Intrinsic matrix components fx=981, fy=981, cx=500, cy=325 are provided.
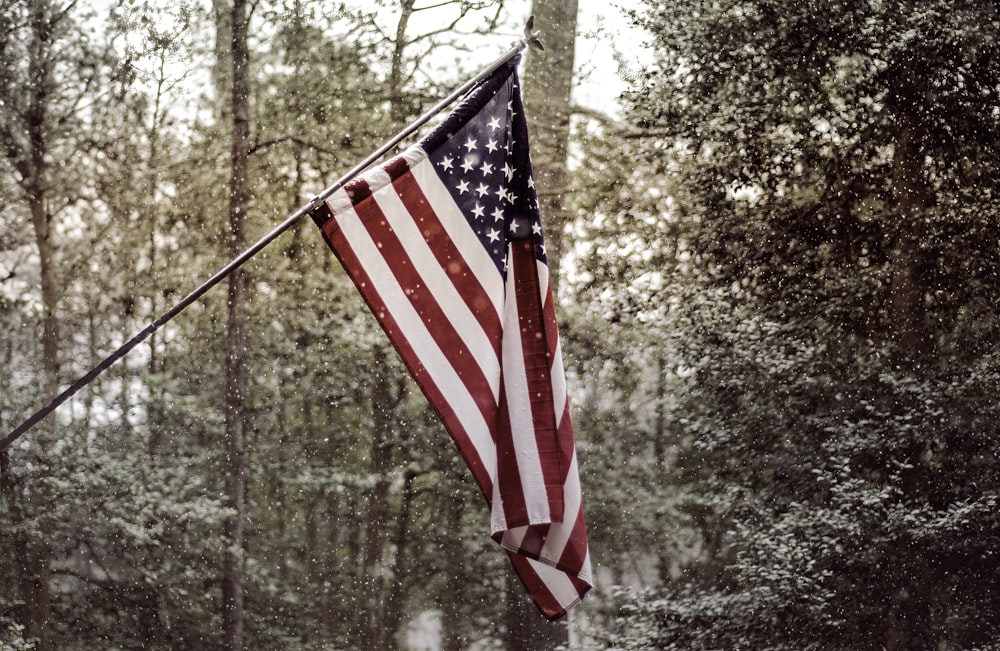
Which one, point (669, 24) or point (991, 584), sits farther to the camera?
point (669, 24)

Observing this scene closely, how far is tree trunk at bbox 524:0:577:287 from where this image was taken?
27.9 feet

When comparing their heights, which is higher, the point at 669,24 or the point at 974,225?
the point at 669,24

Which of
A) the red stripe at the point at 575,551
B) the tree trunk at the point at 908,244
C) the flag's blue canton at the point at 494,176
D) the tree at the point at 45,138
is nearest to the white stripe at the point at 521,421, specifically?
the red stripe at the point at 575,551

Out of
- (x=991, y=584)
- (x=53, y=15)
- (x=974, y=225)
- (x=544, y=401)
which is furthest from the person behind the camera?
(x=53, y=15)

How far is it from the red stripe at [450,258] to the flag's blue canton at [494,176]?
0.10 m

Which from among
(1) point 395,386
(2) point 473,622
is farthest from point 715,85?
(2) point 473,622

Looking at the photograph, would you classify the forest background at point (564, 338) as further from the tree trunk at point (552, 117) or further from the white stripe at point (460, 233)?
the white stripe at point (460, 233)

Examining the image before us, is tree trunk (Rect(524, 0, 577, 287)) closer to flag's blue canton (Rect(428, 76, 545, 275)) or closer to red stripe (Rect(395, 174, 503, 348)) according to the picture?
flag's blue canton (Rect(428, 76, 545, 275))

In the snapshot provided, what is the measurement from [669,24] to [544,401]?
5.64m

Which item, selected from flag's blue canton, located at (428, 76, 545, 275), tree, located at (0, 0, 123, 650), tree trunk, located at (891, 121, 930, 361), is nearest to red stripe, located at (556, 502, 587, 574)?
flag's blue canton, located at (428, 76, 545, 275)

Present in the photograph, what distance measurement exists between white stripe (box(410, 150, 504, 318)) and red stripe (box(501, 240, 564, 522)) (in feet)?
0.24

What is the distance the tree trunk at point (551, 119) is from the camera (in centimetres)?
850

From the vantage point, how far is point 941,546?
22.6 ft

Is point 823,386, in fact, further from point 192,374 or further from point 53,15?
point 53,15
